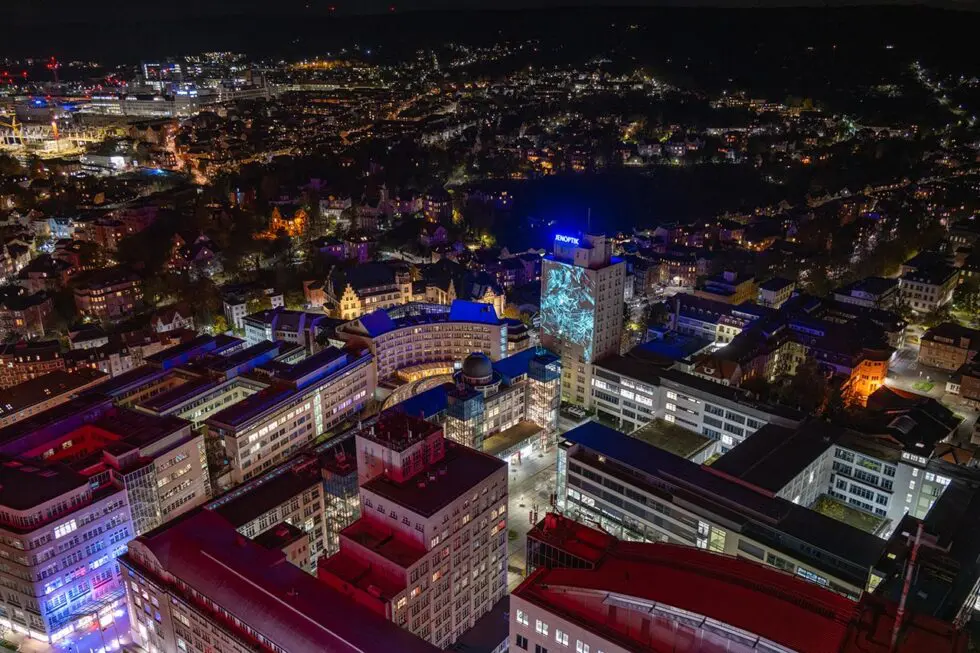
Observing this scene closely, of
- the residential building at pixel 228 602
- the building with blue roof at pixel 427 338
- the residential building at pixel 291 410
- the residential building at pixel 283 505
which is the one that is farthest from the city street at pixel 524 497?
the residential building at pixel 291 410

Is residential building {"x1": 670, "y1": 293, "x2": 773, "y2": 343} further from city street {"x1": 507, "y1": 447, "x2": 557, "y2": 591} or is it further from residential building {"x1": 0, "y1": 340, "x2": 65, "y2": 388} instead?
residential building {"x1": 0, "y1": 340, "x2": 65, "y2": 388}

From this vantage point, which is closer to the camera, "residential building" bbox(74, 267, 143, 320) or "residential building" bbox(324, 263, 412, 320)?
"residential building" bbox(324, 263, 412, 320)

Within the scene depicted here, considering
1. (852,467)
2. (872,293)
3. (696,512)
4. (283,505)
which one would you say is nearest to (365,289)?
(283,505)

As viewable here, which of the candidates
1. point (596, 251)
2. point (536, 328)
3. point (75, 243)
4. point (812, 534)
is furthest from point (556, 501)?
point (75, 243)

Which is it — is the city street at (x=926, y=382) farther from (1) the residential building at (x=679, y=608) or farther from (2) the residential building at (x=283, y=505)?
(2) the residential building at (x=283, y=505)

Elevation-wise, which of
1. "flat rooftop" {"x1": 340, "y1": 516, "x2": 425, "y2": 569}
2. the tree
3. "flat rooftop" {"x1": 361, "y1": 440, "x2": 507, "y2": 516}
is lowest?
the tree

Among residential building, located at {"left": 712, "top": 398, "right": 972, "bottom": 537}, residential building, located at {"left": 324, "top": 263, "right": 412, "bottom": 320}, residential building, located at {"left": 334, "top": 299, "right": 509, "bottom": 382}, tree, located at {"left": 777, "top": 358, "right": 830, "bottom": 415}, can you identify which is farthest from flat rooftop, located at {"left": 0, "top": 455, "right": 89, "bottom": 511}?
tree, located at {"left": 777, "top": 358, "right": 830, "bottom": 415}

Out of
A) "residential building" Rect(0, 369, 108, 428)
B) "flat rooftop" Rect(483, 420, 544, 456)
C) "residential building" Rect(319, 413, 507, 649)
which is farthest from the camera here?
"residential building" Rect(0, 369, 108, 428)
